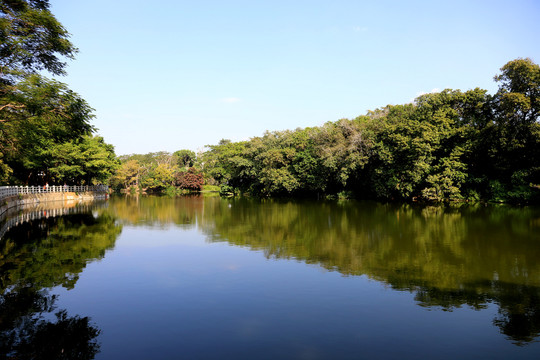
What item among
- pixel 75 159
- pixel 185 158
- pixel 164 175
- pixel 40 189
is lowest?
pixel 40 189

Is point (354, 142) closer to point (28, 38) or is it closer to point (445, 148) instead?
point (445, 148)

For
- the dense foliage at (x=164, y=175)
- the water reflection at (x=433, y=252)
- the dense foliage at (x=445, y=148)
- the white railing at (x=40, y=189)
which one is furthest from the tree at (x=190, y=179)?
the water reflection at (x=433, y=252)

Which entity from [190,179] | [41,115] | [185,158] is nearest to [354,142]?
[41,115]

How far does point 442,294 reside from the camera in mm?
8500

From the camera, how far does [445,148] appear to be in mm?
36531

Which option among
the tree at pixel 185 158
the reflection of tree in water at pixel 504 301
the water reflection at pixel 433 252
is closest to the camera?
the reflection of tree in water at pixel 504 301

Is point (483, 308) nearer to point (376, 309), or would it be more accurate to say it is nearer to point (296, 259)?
point (376, 309)

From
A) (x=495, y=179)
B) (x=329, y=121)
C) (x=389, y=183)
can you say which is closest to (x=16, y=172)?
(x=329, y=121)

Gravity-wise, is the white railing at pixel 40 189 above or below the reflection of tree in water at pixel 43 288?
above

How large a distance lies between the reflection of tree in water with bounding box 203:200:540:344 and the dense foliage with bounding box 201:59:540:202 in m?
12.1

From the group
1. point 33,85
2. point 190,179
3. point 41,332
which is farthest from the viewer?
point 190,179

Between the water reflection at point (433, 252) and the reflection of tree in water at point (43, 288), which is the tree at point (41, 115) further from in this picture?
the water reflection at point (433, 252)

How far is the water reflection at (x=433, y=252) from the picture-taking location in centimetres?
810

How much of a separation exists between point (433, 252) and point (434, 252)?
0.11 feet
